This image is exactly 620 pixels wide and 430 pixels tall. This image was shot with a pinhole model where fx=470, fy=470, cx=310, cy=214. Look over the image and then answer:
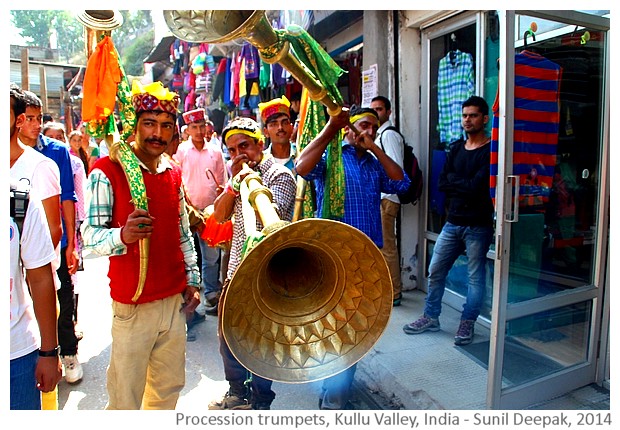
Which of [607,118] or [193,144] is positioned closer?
[607,118]

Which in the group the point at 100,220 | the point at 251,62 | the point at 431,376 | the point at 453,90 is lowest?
the point at 431,376

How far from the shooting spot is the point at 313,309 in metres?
1.58

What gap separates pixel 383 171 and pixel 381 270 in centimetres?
166

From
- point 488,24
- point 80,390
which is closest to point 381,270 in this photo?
point 80,390

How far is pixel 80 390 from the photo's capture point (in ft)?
10.6

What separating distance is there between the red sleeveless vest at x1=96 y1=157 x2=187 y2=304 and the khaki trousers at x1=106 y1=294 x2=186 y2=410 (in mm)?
68

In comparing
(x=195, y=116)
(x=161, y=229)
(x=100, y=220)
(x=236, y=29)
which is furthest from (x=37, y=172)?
(x=195, y=116)

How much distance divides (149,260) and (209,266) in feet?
8.22

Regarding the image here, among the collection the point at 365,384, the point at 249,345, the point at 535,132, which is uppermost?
the point at 535,132

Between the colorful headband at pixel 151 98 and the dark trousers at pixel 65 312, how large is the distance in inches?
68.0

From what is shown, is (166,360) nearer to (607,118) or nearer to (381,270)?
(381,270)

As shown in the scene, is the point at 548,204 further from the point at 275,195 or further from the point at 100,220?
the point at 100,220

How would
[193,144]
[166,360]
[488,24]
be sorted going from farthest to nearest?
[193,144]
[488,24]
[166,360]

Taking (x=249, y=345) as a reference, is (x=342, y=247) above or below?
above
